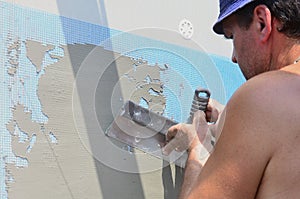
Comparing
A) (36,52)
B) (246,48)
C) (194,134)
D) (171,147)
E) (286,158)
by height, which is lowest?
(171,147)

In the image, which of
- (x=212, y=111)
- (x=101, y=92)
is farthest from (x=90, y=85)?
(x=212, y=111)

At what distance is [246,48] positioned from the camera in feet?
3.92

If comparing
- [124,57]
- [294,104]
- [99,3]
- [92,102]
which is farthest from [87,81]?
[294,104]

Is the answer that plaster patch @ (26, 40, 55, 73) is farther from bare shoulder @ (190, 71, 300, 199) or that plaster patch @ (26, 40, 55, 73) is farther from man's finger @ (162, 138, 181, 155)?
bare shoulder @ (190, 71, 300, 199)

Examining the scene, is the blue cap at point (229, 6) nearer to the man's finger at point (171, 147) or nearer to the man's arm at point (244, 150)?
the man's arm at point (244, 150)

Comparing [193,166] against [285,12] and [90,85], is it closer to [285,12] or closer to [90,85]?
[90,85]

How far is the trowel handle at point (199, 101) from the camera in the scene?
1.58 m

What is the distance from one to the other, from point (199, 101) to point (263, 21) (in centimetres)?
50

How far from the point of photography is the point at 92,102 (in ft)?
5.20

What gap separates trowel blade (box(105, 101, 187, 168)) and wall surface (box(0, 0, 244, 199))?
0.12 ft

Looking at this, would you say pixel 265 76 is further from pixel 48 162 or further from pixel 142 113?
pixel 48 162

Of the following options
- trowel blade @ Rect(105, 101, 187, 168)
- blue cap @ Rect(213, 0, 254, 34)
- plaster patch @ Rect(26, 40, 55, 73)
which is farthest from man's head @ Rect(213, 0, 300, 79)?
plaster patch @ Rect(26, 40, 55, 73)

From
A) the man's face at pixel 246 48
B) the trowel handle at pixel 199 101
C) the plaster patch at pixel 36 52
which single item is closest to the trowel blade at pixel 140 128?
the trowel handle at pixel 199 101

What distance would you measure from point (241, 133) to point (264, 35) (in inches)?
12.1
